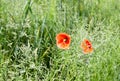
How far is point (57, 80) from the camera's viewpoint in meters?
1.71

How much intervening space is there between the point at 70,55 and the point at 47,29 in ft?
1.02

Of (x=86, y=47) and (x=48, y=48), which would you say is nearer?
(x=86, y=47)

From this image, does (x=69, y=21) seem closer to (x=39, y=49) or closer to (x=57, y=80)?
(x=39, y=49)

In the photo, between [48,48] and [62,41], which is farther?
[48,48]

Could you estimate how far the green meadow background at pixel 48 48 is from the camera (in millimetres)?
1645

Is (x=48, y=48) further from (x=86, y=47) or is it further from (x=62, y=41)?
(x=86, y=47)

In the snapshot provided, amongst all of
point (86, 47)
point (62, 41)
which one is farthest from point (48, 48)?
point (86, 47)

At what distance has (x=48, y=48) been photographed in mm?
1861

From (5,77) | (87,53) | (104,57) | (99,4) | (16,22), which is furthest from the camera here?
(99,4)

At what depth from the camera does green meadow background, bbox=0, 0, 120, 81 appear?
1.64 meters

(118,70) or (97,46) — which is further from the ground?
(97,46)

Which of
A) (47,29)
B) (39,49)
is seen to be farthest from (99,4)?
(39,49)

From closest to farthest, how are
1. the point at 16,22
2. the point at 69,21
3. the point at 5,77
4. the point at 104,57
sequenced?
the point at 5,77
the point at 104,57
the point at 16,22
the point at 69,21

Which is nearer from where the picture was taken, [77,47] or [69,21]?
[77,47]
